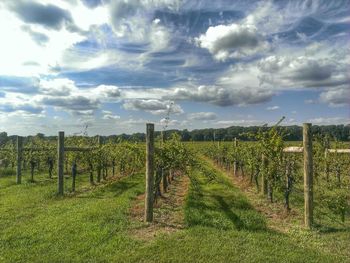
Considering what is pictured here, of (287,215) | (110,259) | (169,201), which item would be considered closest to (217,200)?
(169,201)

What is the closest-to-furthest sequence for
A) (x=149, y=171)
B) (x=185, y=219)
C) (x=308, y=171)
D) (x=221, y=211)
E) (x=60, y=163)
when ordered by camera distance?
1. (x=308, y=171)
2. (x=185, y=219)
3. (x=149, y=171)
4. (x=221, y=211)
5. (x=60, y=163)

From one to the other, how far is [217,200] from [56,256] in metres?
7.23

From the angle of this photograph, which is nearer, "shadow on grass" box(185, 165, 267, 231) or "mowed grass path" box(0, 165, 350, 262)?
"mowed grass path" box(0, 165, 350, 262)

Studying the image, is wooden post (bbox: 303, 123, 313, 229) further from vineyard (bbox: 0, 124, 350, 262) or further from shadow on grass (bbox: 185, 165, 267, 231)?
shadow on grass (bbox: 185, 165, 267, 231)

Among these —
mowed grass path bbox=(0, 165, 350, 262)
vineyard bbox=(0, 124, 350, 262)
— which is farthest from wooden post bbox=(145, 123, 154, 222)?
mowed grass path bbox=(0, 165, 350, 262)

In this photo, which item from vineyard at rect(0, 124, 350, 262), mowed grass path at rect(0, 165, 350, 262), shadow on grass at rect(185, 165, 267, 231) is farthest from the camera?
shadow on grass at rect(185, 165, 267, 231)

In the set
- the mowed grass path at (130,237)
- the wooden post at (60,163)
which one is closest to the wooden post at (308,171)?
the mowed grass path at (130,237)

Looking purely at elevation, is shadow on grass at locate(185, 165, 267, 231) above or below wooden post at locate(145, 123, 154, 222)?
below

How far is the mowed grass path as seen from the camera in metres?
7.20

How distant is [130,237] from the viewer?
27.5ft

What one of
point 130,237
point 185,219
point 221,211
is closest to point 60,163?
point 185,219

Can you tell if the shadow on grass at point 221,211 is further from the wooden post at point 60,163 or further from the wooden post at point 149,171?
the wooden post at point 60,163

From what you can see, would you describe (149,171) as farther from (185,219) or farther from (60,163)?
(60,163)

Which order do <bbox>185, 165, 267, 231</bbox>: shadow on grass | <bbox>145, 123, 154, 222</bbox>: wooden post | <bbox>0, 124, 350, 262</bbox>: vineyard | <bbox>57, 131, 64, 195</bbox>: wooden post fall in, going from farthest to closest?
<bbox>57, 131, 64, 195</bbox>: wooden post → <bbox>145, 123, 154, 222</bbox>: wooden post → <bbox>185, 165, 267, 231</bbox>: shadow on grass → <bbox>0, 124, 350, 262</bbox>: vineyard
